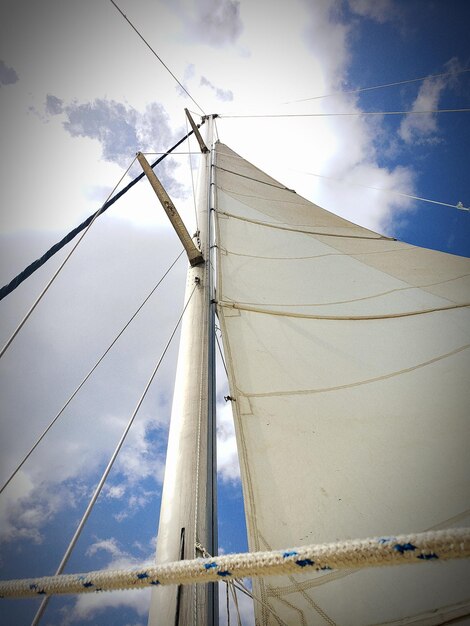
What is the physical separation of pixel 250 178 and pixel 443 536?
710 centimetres

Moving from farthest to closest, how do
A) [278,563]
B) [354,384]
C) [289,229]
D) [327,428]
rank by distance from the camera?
[289,229]
[354,384]
[327,428]
[278,563]

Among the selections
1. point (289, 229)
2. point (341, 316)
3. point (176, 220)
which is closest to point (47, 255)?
point (176, 220)

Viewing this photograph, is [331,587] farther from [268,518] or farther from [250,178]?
[250,178]

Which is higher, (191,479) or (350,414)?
(350,414)

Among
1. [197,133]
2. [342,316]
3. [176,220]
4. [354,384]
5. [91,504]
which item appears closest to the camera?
[91,504]

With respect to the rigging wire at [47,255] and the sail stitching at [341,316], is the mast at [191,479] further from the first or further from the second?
the rigging wire at [47,255]

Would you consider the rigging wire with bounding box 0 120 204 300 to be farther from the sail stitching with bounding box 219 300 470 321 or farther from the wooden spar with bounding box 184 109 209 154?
the wooden spar with bounding box 184 109 209 154

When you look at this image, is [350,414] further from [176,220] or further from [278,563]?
[176,220]

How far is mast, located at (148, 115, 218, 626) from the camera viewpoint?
3.06 feet

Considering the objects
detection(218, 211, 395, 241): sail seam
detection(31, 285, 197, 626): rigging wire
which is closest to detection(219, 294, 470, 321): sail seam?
detection(31, 285, 197, 626): rigging wire

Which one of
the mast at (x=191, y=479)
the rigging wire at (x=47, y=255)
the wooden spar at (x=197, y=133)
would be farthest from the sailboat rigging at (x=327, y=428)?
the wooden spar at (x=197, y=133)

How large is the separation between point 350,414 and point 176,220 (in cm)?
217

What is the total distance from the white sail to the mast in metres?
0.30

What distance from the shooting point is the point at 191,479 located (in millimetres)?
1262
